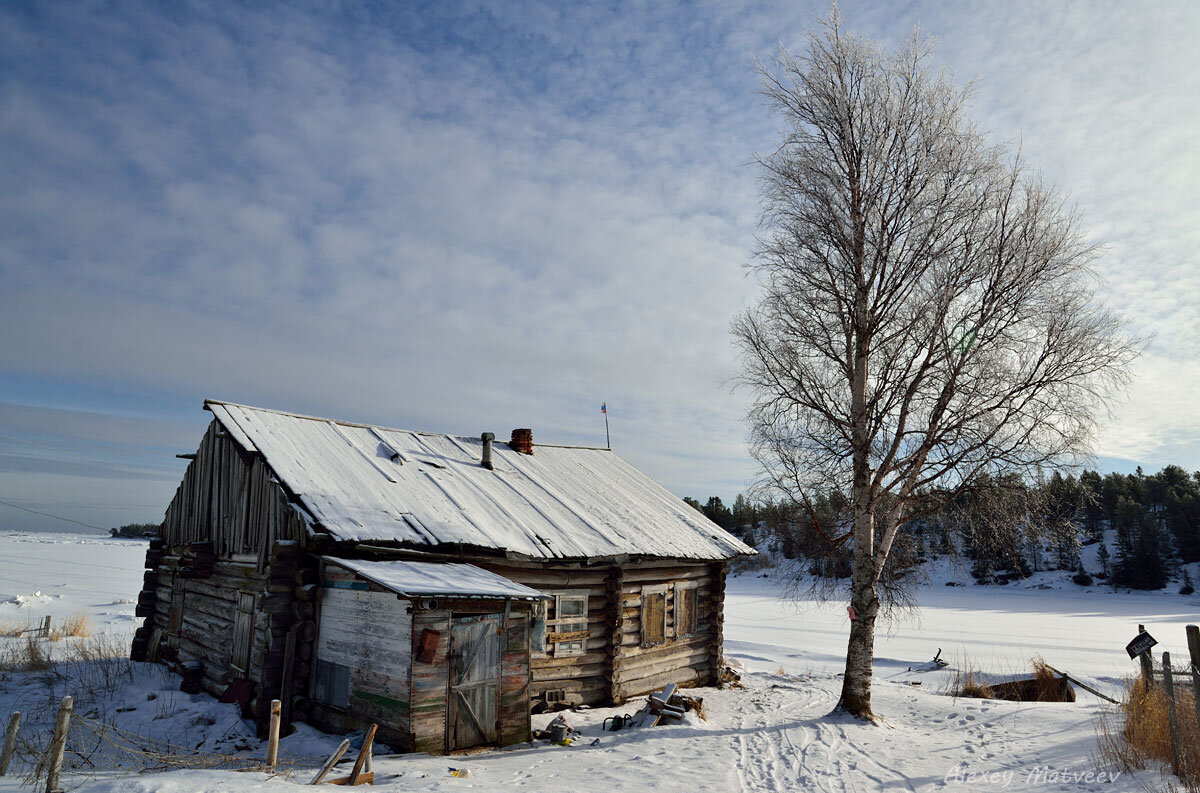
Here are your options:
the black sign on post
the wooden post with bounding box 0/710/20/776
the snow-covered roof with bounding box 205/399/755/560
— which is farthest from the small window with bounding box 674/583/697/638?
the wooden post with bounding box 0/710/20/776

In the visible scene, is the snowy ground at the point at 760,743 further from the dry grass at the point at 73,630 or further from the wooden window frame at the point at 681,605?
the wooden window frame at the point at 681,605

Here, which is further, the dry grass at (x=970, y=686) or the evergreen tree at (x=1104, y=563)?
the evergreen tree at (x=1104, y=563)

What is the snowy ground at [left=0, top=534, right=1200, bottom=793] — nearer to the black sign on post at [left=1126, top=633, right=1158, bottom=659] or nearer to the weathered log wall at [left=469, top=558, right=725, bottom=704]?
the weathered log wall at [left=469, top=558, right=725, bottom=704]

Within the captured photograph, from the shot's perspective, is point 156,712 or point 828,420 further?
point 828,420

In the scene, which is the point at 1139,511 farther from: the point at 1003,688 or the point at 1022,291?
the point at 1022,291

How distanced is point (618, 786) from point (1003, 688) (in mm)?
14377

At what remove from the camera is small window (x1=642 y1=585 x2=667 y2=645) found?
53.7 ft

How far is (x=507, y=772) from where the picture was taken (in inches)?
373

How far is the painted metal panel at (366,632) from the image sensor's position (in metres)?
10.5

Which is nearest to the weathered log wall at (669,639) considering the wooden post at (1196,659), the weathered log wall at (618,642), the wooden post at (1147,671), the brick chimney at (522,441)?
the weathered log wall at (618,642)

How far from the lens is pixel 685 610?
17.7 meters

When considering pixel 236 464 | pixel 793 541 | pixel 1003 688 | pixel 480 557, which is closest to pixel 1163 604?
pixel 1003 688

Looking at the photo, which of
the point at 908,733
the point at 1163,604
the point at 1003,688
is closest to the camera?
the point at 908,733

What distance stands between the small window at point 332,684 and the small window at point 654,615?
7255 millimetres
